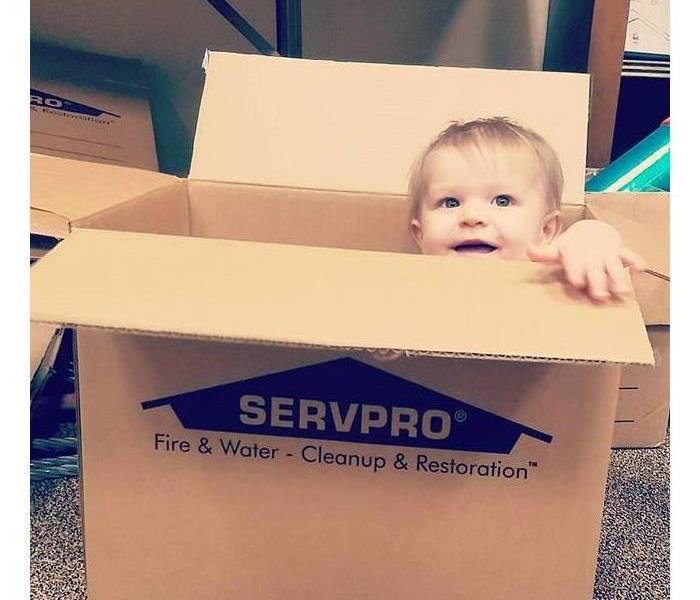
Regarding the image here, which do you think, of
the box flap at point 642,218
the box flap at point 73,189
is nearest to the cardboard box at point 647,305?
the box flap at point 642,218

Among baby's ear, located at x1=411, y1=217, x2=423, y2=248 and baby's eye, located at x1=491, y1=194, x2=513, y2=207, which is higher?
baby's eye, located at x1=491, y1=194, x2=513, y2=207

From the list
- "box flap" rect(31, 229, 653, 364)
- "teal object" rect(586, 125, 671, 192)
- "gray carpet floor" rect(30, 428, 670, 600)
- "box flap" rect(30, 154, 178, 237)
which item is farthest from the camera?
"teal object" rect(586, 125, 671, 192)

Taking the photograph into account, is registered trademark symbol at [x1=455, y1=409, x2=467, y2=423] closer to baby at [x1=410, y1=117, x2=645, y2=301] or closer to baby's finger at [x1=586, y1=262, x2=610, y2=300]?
baby's finger at [x1=586, y1=262, x2=610, y2=300]

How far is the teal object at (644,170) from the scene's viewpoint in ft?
2.88

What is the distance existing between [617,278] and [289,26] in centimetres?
84

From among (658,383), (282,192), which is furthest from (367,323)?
(658,383)

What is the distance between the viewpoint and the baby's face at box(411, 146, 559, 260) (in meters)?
0.72

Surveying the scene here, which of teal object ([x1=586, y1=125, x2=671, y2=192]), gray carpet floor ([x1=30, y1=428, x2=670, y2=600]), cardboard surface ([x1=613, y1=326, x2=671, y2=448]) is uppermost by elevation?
teal object ([x1=586, y1=125, x2=671, y2=192])

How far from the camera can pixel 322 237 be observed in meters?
0.76

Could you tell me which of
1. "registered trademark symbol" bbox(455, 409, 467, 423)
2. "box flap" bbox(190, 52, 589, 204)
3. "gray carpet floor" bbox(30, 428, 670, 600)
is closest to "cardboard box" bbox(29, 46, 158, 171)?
"box flap" bbox(190, 52, 589, 204)

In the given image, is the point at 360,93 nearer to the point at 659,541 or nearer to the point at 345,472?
the point at 345,472

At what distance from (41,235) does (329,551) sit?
327mm

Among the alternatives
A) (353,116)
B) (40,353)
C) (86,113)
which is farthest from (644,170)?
(86,113)

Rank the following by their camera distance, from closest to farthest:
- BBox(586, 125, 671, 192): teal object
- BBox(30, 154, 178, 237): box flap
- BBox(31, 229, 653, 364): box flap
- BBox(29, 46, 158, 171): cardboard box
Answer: BBox(31, 229, 653, 364): box flap < BBox(30, 154, 178, 237): box flap < BBox(586, 125, 671, 192): teal object < BBox(29, 46, 158, 171): cardboard box
